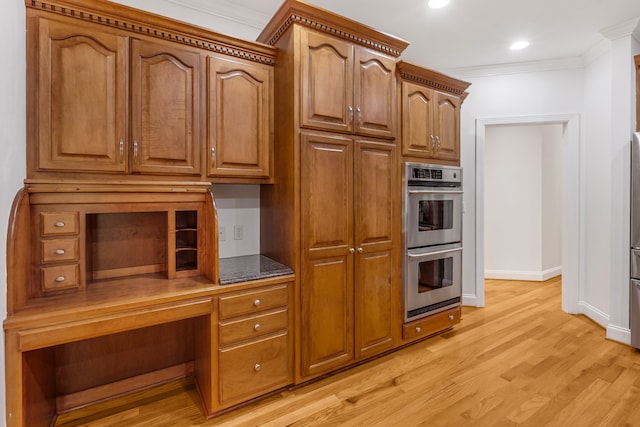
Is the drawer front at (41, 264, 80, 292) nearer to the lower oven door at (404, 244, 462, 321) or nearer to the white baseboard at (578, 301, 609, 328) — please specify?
the lower oven door at (404, 244, 462, 321)

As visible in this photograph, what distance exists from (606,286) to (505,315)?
0.94 m

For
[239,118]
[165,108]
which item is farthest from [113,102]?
[239,118]

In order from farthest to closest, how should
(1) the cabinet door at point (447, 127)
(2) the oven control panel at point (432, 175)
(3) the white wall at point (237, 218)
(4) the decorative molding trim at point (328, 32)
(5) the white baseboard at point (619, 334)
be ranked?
(1) the cabinet door at point (447, 127), (5) the white baseboard at point (619, 334), (2) the oven control panel at point (432, 175), (3) the white wall at point (237, 218), (4) the decorative molding trim at point (328, 32)

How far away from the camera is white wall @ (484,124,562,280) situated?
189 inches

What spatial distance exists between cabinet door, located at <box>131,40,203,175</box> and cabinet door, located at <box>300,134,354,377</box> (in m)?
0.72

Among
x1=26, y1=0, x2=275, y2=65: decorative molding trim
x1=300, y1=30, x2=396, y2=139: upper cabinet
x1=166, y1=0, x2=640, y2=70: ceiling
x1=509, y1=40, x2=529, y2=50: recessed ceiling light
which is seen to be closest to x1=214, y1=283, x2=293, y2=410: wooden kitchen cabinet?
x1=300, y1=30, x2=396, y2=139: upper cabinet

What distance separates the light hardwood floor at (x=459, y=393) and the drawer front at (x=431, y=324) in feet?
0.35

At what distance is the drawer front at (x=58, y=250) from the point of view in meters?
1.62

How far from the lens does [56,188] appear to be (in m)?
1.59

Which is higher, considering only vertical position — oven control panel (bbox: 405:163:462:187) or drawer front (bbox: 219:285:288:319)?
oven control panel (bbox: 405:163:462:187)

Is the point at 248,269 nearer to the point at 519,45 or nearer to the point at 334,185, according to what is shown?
the point at 334,185

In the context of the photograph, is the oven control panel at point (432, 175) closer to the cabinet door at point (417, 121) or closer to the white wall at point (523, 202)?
the cabinet door at point (417, 121)

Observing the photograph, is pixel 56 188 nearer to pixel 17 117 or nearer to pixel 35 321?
pixel 17 117

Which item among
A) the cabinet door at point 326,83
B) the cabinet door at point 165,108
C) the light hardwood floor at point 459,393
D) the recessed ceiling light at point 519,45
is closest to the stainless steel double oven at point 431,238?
the light hardwood floor at point 459,393
